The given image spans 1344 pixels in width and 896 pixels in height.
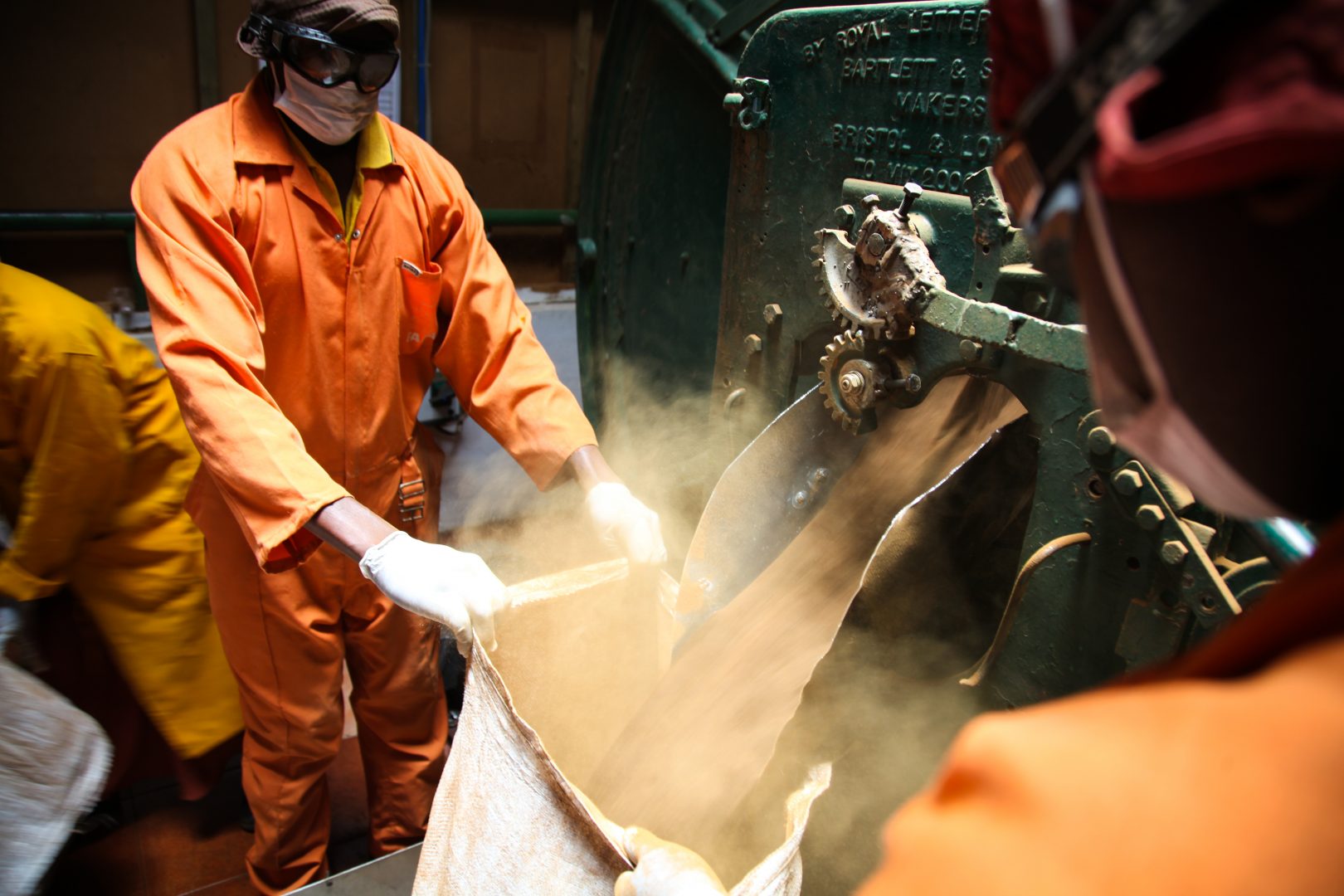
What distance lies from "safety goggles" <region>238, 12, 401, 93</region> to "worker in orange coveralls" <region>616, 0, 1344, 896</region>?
57.8 inches

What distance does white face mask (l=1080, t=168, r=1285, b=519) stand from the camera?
49 centimetres

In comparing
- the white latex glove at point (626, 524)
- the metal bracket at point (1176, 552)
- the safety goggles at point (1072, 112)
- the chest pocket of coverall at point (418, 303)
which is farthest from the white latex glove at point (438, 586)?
the safety goggles at point (1072, 112)

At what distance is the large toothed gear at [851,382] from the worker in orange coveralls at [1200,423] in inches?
36.3

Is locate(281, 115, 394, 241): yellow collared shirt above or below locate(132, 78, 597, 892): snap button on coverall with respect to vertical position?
above

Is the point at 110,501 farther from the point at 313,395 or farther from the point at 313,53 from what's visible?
the point at 313,53

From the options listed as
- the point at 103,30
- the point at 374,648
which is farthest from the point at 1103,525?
the point at 103,30

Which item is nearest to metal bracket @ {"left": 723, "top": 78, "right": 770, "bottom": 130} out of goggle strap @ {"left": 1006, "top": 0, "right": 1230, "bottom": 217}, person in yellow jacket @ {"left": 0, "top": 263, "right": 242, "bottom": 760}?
goggle strap @ {"left": 1006, "top": 0, "right": 1230, "bottom": 217}

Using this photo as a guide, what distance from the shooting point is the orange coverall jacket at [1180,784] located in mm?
391

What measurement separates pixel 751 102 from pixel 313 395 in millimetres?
1082

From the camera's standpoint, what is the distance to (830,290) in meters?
1.49

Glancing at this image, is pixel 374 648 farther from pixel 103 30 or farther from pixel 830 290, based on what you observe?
pixel 103 30

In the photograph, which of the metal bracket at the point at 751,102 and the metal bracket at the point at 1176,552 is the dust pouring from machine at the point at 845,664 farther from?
the metal bracket at the point at 751,102

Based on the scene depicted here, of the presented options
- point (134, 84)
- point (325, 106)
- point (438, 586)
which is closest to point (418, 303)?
point (325, 106)

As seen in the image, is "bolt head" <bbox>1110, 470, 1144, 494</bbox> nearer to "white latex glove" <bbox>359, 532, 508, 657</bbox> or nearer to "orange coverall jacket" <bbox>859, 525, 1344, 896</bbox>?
"orange coverall jacket" <bbox>859, 525, 1344, 896</bbox>
